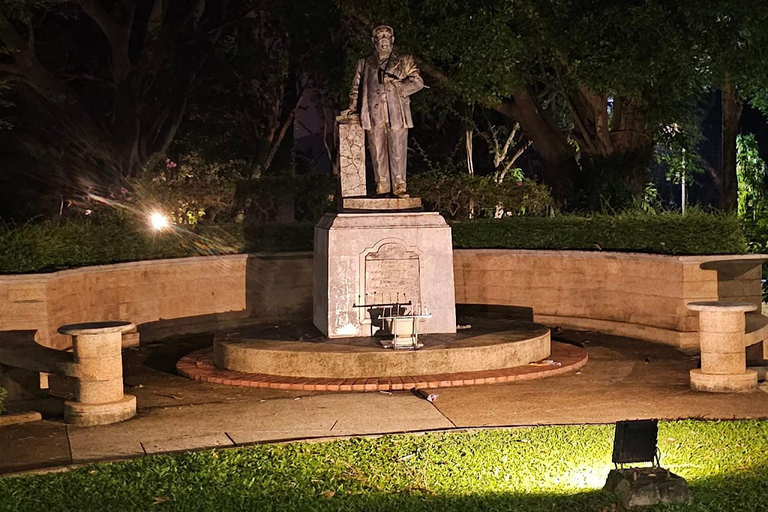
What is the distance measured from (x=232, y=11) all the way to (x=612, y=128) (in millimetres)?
12459

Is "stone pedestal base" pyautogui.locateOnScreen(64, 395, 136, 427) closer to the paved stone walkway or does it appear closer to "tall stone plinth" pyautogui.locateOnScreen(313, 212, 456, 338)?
the paved stone walkway

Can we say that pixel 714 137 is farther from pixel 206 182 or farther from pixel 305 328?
pixel 305 328

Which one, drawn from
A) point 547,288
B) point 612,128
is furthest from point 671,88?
point 547,288

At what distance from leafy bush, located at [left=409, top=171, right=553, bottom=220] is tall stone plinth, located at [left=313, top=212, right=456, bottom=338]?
6633 millimetres

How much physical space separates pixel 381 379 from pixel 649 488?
4.94 m

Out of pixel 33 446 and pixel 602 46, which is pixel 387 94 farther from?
pixel 602 46

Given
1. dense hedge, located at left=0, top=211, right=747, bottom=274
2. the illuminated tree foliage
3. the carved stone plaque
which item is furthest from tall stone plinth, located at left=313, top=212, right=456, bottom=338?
the illuminated tree foliage

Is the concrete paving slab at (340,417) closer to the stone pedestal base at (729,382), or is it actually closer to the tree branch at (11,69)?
the stone pedestal base at (729,382)

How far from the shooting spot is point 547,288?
1628cm

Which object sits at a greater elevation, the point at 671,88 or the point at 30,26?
the point at 30,26

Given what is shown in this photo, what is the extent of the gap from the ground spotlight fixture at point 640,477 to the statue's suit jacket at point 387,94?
6532 millimetres

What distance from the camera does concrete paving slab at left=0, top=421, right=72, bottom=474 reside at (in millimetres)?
8578

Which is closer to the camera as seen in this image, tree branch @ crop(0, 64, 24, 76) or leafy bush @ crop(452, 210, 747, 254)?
leafy bush @ crop(452, 210, 747, 254)

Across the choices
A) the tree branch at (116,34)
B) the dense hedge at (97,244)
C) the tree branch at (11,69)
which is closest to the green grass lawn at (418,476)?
the dense hedge at (97,244)
